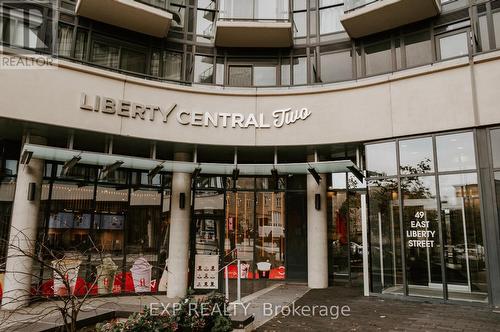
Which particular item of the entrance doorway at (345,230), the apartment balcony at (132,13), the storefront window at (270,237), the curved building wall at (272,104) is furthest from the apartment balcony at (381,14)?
the storefront window at (270,237)

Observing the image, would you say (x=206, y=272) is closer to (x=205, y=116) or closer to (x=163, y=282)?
(x=163, y=282)

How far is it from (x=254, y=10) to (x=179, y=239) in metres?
8.41

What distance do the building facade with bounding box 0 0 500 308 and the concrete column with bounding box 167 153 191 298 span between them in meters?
0.05

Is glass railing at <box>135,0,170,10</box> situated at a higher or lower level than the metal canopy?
higher

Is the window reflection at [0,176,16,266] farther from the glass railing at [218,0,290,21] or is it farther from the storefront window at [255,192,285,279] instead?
the glass railing at [218,0,290,21]

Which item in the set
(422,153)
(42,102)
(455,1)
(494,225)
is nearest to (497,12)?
(455,1)

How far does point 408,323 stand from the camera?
855 centimetres

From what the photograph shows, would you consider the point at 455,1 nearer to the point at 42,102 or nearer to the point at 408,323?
the point at 408,323

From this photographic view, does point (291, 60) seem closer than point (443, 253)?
No

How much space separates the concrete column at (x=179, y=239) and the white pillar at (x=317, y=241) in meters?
4.38

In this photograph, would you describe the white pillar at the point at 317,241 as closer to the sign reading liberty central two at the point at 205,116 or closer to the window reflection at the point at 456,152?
the sign reading liberty central two at the point at 205,116

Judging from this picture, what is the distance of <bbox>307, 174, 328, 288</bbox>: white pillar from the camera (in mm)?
13852

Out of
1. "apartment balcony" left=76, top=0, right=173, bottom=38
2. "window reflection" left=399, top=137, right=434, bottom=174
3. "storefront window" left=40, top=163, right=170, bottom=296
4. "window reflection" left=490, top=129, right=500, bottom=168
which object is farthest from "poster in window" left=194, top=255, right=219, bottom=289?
"window reflection" left=490, top=129, right=500, bottom=168

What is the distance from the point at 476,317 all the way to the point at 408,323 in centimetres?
183
